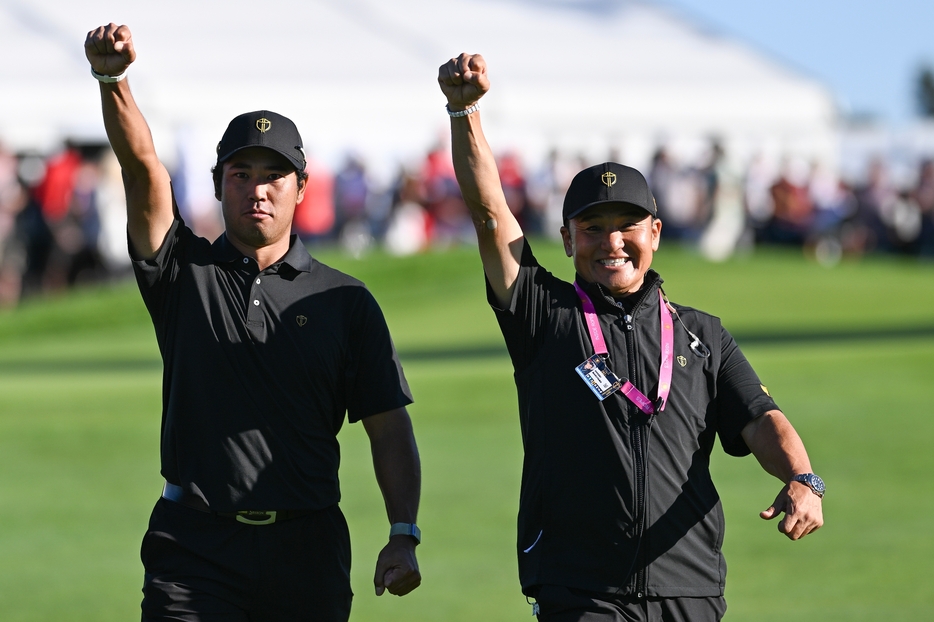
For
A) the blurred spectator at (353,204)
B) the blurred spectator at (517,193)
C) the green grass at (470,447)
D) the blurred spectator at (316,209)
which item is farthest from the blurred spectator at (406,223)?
the green grass at (470,447)

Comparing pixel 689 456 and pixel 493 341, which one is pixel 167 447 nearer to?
pixel 689 456

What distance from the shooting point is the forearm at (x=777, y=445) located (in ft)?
15.9

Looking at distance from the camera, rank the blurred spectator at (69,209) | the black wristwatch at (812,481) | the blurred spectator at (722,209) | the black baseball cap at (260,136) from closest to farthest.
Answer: the black wristwatch at (812,481), the black baseball cap at (260,136), the blurred spectator at (69,209), the blurred spectator at (722,209)

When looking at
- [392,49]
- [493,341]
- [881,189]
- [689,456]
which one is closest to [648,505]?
[689,456]

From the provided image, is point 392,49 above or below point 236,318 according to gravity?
above

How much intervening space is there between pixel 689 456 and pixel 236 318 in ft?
5.27

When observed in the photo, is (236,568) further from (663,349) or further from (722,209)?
(722,209)

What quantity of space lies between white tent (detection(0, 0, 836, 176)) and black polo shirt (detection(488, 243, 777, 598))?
84.7 feet

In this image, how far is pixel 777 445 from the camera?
4.92 metres

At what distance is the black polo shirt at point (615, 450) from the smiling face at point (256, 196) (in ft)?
2.75

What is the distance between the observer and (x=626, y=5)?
152 feet

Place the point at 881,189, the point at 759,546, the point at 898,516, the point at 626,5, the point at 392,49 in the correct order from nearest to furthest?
1. the point at 759,546
2. the point at 898,516
3. the point at 881,189
4. the point at 392,49
5. the point at 626,5

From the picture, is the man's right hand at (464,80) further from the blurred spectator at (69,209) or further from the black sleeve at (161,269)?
the blurred spectator at (69,209)

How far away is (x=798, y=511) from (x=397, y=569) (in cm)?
136
